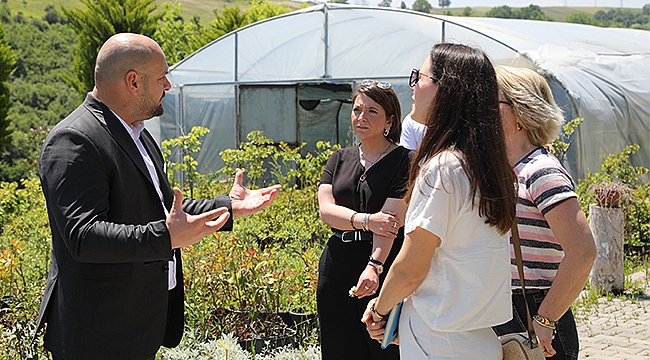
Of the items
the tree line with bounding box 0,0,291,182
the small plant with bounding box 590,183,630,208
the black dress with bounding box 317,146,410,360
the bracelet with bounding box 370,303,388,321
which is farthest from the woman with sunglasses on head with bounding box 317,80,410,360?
the tree line with bounding box 0,0,291,182

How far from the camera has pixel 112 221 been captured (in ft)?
8.73

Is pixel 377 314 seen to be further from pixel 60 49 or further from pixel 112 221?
pixel 60 49

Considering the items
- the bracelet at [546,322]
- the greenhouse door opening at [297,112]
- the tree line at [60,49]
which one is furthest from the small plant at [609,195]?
the tree line at [60,49]

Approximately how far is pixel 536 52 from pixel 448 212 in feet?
31.1

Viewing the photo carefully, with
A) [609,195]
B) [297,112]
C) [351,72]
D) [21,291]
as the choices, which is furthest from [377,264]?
[297,112]

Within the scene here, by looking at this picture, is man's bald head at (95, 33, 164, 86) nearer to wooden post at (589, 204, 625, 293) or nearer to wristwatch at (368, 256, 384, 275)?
wristwatch at (368, 256, 384, 275)

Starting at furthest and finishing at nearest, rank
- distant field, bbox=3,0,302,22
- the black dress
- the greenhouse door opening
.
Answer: distant field, bbox=3,0,302,22, the greenhouse door opening, the black dress

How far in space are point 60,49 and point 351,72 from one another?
149 ft

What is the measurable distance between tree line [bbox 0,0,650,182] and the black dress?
11.0 metres

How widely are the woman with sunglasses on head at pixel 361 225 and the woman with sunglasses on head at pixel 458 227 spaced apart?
101cm

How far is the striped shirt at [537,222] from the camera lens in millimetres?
2636

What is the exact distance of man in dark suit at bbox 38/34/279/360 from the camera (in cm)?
246

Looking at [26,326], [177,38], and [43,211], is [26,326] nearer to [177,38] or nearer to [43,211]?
[43,211]

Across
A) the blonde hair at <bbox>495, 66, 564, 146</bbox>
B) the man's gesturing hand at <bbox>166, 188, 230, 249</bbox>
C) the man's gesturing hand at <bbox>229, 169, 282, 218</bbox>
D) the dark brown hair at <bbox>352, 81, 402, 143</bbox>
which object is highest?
the blonde hair at <bbox>495, 66, 564, 146</bbox>
